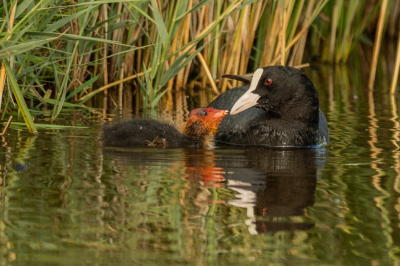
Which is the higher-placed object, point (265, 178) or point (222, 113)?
point (222, 113)

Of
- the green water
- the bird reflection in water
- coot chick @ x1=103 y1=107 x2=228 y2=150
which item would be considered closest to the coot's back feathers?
coot chick @ x1=103 y1=107 x2=228 y2=150

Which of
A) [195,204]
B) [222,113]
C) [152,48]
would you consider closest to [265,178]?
[195,204]

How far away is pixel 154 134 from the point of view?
14.1 feet

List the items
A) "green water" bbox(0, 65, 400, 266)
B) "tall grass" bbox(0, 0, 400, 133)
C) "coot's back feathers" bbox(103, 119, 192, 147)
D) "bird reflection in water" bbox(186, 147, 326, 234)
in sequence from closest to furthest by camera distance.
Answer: "green water" bbox(0, 65, 400, 266) → "bird reflection in water" bbox(186, 147, 326, 234) → "coot's back feathers" bbox(103, 119, 192, 147) → "tall grass" bbox(0, 0, 400, 133)

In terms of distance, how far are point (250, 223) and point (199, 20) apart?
421 centimetres

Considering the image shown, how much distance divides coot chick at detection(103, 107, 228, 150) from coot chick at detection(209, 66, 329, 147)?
0.20m

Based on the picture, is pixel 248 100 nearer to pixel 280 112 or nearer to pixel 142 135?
pixel 280 112

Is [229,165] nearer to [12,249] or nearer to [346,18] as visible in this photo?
[12,249]

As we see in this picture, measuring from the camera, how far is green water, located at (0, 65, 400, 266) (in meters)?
2.20

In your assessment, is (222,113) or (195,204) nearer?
(195,204)

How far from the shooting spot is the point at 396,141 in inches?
177

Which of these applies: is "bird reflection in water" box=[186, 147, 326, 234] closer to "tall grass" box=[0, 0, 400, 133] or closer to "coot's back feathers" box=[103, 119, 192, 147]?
"coot's back feathers" box=[103, 119, 192, 147]

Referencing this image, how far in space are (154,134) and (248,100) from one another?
658 millimetres

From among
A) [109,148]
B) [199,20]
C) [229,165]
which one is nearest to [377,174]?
[229,165]
